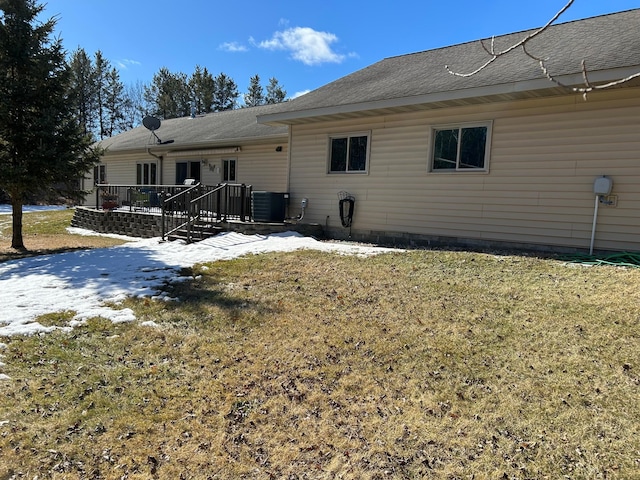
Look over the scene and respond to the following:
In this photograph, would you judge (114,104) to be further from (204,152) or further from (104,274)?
(104,274)

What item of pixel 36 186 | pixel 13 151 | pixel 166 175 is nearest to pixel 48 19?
pixel 13 151

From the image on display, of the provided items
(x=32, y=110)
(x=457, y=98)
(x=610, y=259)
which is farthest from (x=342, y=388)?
(x=32, y=110)

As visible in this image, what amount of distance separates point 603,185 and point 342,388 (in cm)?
613

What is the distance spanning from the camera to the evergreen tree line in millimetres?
37906

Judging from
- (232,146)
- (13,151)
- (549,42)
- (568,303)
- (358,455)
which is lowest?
(358,455)

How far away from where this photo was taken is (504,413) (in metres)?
2.79

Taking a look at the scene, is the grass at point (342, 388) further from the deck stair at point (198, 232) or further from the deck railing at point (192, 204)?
the deck railing at point (192, 204)

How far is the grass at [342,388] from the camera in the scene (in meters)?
2.41

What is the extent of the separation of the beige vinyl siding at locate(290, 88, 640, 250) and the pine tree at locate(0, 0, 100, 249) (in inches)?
240

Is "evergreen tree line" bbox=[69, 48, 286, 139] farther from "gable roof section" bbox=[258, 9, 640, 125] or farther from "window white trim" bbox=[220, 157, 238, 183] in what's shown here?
"gable roof section" bbox=[258, 9, 640, 125]

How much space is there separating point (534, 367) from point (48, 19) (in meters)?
11.7

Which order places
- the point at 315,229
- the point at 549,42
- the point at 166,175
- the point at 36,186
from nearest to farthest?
the point at 549,42, the point at 36,186, the point at 315,229, the point at 166,175

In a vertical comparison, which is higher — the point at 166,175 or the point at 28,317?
the point at 166,175

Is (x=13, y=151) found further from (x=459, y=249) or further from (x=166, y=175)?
(x=459, y=249)
